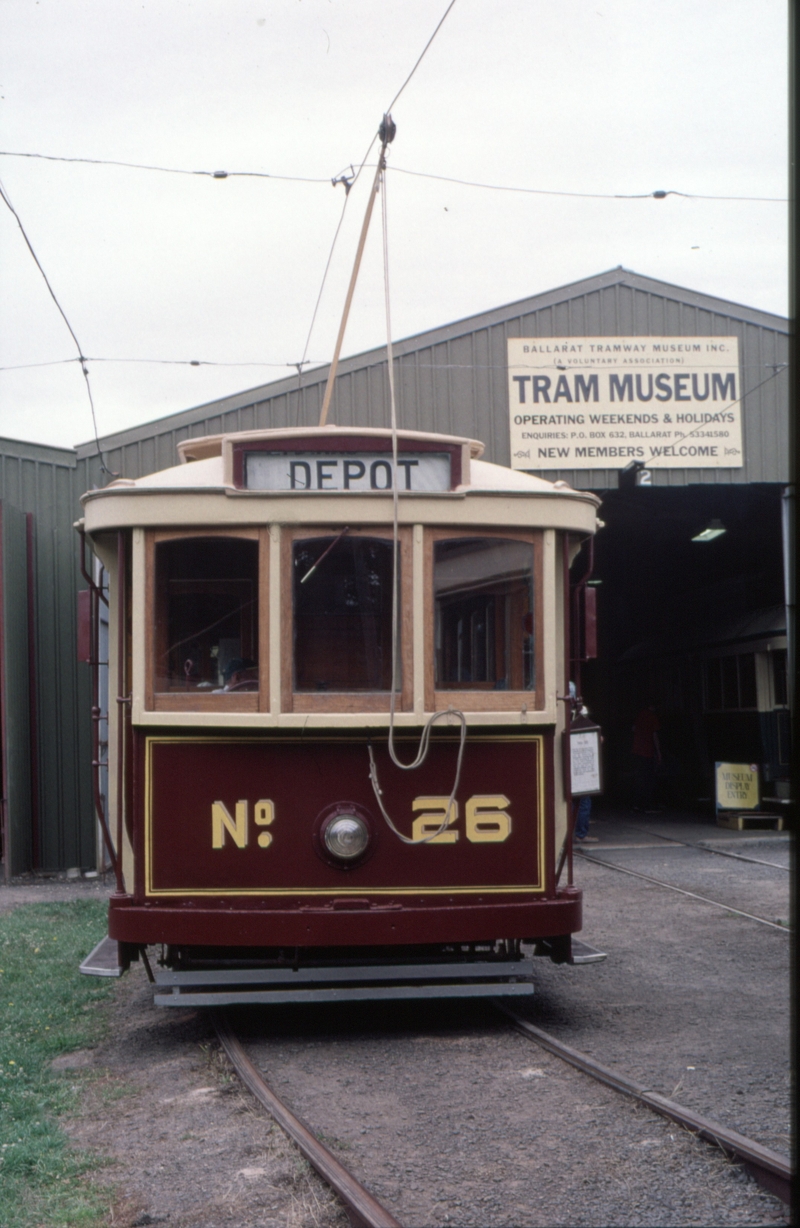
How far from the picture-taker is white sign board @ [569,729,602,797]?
6.80 meters

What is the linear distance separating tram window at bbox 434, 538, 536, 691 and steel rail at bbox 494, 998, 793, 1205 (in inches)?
68.7

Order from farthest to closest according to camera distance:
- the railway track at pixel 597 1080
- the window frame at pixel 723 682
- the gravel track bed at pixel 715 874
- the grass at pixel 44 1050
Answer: the window frame at pixel 723 682 → the gravel track bed at pixel 715 874 → the grass at pixel 44 1050 → the railway track at pixel 597 1080

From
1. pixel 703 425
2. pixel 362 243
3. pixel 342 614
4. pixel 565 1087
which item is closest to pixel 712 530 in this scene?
pixel 703 425

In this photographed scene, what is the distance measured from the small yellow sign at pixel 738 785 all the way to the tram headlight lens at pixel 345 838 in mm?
10980

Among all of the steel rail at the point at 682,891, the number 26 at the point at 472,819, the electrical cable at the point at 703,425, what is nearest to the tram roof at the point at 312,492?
the number 26 at the point at 472,819

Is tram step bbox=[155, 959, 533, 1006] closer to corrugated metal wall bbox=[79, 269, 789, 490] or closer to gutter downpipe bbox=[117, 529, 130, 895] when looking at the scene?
gutter downpipe bbox=[117, 529, 130, 895]

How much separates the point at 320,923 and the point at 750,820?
1134 centimetres

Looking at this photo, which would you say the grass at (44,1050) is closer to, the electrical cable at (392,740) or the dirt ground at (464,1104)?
the dirt ground at (464,1104)

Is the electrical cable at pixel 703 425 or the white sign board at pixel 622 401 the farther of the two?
the electrical cable at pixel 703 425

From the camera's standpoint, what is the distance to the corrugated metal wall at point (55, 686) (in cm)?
1318

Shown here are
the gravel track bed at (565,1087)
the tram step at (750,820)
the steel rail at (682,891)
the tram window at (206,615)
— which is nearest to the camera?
the gravel track bed at (565,1087)

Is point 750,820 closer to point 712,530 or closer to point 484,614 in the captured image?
point 712,530

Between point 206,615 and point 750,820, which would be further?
point 750,820

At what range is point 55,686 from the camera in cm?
1321
